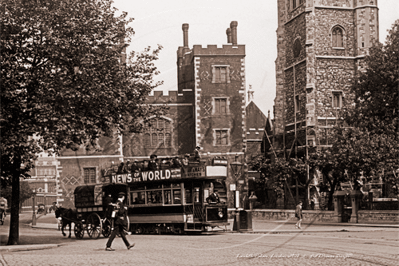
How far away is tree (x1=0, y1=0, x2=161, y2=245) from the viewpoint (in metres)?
21.0

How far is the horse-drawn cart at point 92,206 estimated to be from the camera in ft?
83.9

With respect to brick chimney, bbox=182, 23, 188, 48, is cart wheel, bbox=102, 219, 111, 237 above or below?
below

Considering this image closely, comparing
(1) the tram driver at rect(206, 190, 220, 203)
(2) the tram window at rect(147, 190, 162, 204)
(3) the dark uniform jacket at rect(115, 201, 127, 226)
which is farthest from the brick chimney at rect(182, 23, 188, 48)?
(3) the dark uniform jacket at rect(115, 201, 127, 226)

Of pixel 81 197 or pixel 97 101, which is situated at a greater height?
pixel 97 101

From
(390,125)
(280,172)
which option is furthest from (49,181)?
(390,125)

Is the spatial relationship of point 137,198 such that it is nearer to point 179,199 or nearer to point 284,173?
point 179,199

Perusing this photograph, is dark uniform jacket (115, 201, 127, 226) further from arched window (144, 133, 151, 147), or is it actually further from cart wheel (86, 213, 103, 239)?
arched window (144, 133, 151, 147)

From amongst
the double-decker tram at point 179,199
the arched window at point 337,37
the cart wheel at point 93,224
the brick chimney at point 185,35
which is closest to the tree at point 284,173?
the arched window at point 337,37

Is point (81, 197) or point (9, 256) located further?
point (81, 197)

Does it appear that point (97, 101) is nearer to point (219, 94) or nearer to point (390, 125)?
point (390, 125)

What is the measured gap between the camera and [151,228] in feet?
92.1

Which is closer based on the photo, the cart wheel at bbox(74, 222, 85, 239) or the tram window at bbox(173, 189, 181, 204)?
the cart wheel at bbox(74, 222, 85, 239)

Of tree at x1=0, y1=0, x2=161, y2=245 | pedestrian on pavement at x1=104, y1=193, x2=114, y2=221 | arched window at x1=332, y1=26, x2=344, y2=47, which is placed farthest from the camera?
arched window at x1=332, y1=26, x2=344, y2=47

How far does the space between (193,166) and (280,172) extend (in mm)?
22178
